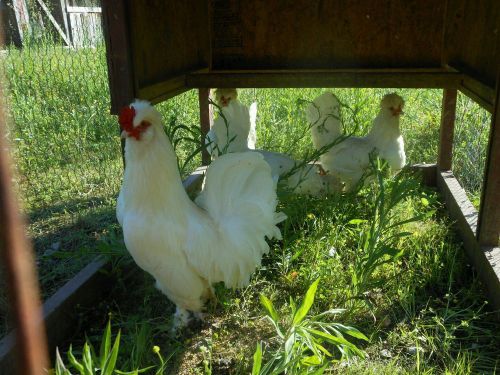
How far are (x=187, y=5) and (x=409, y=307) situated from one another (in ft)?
7.37

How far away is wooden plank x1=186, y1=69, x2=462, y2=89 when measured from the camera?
9.28ft

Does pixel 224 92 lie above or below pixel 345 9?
below

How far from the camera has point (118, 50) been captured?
199 centimetres

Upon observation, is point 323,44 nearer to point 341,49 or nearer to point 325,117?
point 341,49

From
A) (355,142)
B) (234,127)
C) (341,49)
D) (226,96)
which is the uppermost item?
(341,49)

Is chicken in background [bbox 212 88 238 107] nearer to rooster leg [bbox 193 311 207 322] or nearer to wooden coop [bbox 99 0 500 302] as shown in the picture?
wooden coop [bbox 99 0 500 302]

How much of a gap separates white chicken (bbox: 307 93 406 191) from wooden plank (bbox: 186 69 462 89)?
0.55 m

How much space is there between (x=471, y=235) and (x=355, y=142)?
3.89ft

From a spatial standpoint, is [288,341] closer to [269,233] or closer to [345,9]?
[269,233]

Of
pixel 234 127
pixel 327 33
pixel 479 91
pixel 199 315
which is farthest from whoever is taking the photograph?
pixel 234 127

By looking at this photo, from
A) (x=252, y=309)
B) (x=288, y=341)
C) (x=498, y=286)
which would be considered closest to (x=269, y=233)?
(x=252, y=309)

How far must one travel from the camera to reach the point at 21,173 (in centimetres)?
373

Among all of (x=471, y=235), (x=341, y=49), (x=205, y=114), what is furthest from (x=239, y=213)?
(x=205, y=114)

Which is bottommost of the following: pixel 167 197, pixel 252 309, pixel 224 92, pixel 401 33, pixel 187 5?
pixel 252 309
